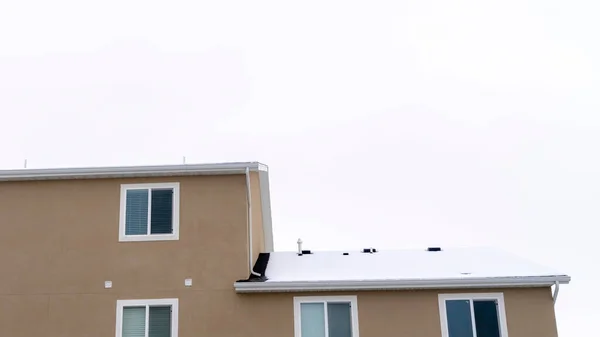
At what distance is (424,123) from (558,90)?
4540 millimetres

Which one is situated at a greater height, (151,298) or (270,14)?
(270,14)

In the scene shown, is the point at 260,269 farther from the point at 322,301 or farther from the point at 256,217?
the point at 256,217

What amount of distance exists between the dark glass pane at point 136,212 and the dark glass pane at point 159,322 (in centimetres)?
172

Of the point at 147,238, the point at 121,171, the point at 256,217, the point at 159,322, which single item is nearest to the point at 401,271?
the point at 256,217

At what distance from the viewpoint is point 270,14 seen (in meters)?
20.5

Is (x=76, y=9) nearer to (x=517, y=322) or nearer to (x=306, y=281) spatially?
(x=306, y=281)

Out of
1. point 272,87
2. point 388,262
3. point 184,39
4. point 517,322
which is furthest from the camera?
point 272,87

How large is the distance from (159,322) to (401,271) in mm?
5277

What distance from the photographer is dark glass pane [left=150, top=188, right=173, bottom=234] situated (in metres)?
14.1

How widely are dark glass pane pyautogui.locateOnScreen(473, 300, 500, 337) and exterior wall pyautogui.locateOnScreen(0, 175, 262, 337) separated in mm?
4913

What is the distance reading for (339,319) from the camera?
44.0 ft

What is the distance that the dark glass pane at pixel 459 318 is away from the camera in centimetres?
1327

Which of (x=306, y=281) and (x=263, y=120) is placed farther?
(x=263, y=120)

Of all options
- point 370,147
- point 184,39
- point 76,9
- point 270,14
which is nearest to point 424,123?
point 370,147
